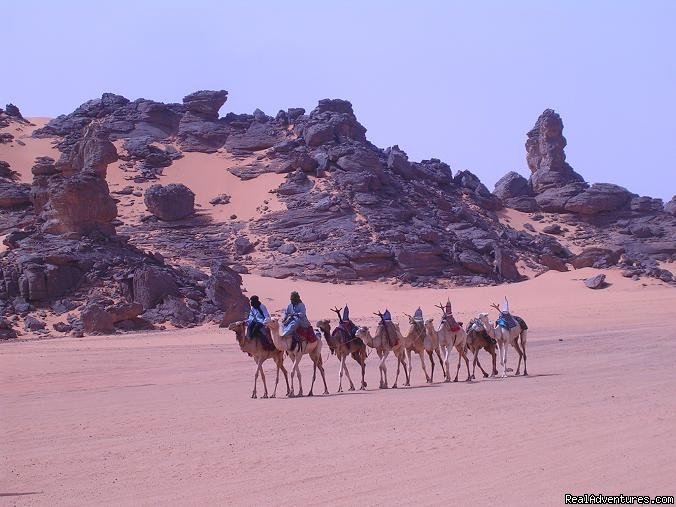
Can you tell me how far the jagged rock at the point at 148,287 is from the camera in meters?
36.4

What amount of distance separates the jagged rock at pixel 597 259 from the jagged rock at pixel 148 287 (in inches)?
1044

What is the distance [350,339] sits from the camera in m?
20.0

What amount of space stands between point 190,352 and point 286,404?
1194cm

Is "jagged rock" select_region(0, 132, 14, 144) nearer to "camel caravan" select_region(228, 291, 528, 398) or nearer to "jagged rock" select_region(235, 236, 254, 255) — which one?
"jagged rock" select_region(235, 236, 254, 255)

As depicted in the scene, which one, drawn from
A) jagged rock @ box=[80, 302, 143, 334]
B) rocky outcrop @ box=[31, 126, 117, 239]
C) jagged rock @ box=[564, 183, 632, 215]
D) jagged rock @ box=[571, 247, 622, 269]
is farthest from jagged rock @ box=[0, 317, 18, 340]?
jagged rock @ box=[564, 183, 632, 215]

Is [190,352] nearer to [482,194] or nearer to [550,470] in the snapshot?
[550,470]

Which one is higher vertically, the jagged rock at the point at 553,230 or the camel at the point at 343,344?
the jagged rock at the point at 553,230

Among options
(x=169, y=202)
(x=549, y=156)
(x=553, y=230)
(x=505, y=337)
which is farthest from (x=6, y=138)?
(x=505, y=337)

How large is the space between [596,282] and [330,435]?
3566 centimetres

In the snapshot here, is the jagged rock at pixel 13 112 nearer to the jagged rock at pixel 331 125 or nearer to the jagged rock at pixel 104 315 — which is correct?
the jagged rock at pixel 331 125

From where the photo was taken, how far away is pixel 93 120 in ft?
240

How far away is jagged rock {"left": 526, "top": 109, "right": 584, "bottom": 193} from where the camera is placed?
7569 cm

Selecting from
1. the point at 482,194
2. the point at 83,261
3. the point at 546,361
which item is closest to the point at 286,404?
the point at 546,361

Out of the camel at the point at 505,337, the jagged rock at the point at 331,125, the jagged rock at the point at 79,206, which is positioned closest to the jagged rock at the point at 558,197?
the jagged rock at the point at 331,125
